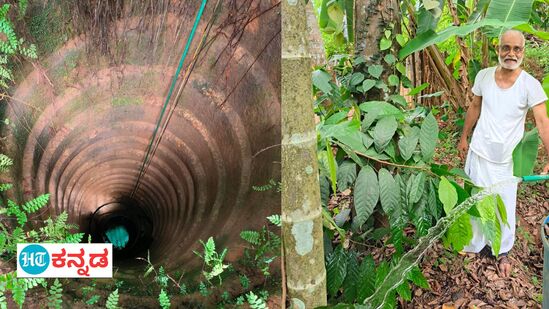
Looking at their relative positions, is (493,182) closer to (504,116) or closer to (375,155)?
(504,116)

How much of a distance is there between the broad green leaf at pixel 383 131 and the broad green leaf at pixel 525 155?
43.0 inches

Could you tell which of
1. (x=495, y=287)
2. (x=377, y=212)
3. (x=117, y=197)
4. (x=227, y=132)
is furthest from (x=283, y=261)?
(x=495, y=287)

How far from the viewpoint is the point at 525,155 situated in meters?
2.64

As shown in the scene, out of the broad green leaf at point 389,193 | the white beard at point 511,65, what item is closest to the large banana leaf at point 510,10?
the white beard at point 511,65

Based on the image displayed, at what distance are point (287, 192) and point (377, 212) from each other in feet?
4.62

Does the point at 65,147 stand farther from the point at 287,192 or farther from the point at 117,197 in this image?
the point at 287,192

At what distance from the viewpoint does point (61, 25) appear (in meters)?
1.00

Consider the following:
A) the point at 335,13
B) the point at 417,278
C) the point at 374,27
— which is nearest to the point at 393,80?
the point at 374,27

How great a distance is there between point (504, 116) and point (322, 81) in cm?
115

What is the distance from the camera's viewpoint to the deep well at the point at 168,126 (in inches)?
40.0

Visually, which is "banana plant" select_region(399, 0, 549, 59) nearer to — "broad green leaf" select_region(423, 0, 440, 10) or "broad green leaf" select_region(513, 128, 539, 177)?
"broad green leaf" select_region(423, 0, 440, 10)

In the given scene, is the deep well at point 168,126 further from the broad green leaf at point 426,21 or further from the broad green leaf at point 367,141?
the broad green leaf at point 426,21

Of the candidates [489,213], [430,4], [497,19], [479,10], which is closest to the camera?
[489,213]

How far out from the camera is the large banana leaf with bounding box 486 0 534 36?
2.35 meters
